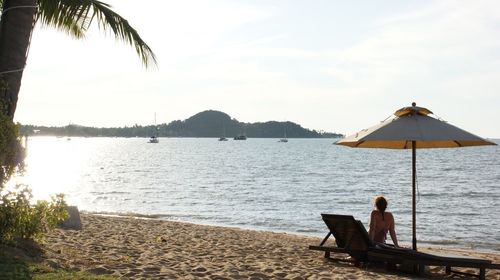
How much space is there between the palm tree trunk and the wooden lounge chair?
16.9ft

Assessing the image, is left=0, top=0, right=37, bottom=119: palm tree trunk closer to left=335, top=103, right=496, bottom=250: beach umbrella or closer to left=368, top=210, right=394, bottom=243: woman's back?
left=335, top=103, right=496, bottom=250: beach umbrella

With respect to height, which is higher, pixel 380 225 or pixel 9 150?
pixel 9 150

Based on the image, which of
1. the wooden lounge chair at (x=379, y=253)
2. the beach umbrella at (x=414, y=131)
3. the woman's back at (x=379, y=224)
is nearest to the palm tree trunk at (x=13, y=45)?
the beach umbrella at (x=414, y=131)

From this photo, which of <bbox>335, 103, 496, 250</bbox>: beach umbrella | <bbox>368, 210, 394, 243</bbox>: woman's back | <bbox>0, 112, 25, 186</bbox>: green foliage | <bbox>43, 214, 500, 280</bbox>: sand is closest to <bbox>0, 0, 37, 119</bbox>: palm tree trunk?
<bbox>0, 112, 25, 186</bbox>: green foliage

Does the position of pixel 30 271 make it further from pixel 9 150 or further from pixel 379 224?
pixel 379 224

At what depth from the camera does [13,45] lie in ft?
27.7

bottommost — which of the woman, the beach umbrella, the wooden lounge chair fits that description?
the wooden lounge chair

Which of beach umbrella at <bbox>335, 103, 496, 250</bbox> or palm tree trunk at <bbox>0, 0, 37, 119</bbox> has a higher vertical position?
palm tree trunk at <bbox>0, 0, 37, 119</bbox>

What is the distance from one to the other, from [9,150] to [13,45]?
1.63 m

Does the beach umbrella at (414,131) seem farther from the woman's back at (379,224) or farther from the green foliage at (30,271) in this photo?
the green foliage at (30,271)

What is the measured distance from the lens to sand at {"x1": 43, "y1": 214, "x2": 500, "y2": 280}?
8.12m

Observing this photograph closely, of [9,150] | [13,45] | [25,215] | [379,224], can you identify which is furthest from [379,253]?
[13,45]

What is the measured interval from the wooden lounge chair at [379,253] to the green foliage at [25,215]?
4.19 metres

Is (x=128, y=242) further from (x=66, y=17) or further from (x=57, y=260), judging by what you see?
(x=66, y=17)
